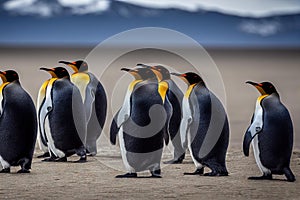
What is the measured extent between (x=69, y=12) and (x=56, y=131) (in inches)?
6959

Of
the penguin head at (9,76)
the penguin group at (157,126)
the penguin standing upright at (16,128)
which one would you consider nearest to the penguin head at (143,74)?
the penguin group at (157,126)

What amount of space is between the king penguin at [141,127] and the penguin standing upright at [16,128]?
3.48 feet

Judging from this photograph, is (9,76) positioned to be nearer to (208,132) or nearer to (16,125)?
(16,125)

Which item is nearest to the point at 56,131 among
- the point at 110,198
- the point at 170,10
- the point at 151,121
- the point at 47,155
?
the point at 47,155

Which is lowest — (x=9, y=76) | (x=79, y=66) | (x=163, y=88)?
(x=163, y=88)

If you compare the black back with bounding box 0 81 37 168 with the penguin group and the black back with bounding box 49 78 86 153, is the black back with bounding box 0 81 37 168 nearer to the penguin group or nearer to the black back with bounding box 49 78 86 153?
the penguin group

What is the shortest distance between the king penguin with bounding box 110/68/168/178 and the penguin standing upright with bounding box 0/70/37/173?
41.7 inches

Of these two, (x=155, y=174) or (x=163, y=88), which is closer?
(x=155, y=174)

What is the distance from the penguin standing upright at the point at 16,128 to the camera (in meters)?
9.96

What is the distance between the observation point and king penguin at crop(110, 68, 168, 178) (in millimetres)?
9672

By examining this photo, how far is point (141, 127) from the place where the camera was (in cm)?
969

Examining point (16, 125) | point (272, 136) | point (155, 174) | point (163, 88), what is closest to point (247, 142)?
point (272, 136)

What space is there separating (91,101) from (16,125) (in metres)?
2.21

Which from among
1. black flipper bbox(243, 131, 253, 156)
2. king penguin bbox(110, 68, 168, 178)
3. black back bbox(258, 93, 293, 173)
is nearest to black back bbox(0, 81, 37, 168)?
king penguin bbox(110, 68, 168, 178)
